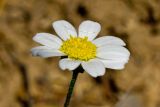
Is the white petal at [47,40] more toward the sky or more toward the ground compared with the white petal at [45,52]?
more toward the ground

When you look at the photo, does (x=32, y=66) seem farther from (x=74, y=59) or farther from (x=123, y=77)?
(x=74, y=59)

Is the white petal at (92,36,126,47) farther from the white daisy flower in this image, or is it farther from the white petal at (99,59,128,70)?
the white petal at (99,59,128,70)

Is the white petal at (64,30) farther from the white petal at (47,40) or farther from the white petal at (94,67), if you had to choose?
the white petal at (94,67)

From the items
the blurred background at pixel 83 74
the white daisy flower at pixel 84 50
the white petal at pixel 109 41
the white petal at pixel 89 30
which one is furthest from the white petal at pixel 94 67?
the blurred background at pixel 83 74

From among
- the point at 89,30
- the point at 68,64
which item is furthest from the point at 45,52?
the point at 89,30

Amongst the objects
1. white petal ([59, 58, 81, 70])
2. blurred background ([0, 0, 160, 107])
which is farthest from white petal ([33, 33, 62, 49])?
blurred background ([0, 0, 160, 107])

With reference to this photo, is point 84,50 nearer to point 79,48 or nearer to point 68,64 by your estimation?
point 79,48

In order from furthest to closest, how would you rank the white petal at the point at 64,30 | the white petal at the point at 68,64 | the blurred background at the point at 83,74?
the blurred background at the point at 83,74 → the white petal at the point at 64,30 → the white petal at the point at 68,64

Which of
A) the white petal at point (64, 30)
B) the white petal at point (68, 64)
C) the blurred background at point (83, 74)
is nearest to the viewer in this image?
the white petal at point (68, 64)
